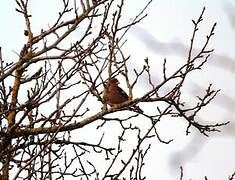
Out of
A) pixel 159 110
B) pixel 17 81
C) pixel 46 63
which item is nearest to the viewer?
pixel 46 63

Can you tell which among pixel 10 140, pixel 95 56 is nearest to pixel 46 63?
pixel 95 56

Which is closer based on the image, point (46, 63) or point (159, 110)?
point (46, 63)

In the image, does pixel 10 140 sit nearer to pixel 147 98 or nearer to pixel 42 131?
pixel 42 131

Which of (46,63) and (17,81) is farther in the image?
(17,81)

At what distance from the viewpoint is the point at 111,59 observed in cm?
525

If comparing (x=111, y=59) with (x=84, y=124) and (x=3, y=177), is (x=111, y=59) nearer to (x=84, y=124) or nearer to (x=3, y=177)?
(x=84, y=124)

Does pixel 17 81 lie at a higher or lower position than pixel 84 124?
higher

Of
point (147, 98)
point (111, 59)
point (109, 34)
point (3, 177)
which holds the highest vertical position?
point (109, 34)

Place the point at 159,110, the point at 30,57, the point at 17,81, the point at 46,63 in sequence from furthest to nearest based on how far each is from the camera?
1. the point at 17,81
2. the point at 159,110
3. the point at 46,63
4. the point at 30,57

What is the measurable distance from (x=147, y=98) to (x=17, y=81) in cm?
218

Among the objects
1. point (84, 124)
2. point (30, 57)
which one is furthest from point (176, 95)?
point (30, 57)

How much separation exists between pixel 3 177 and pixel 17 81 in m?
1.51

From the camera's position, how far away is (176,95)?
5398mm

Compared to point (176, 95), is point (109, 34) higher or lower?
higher
